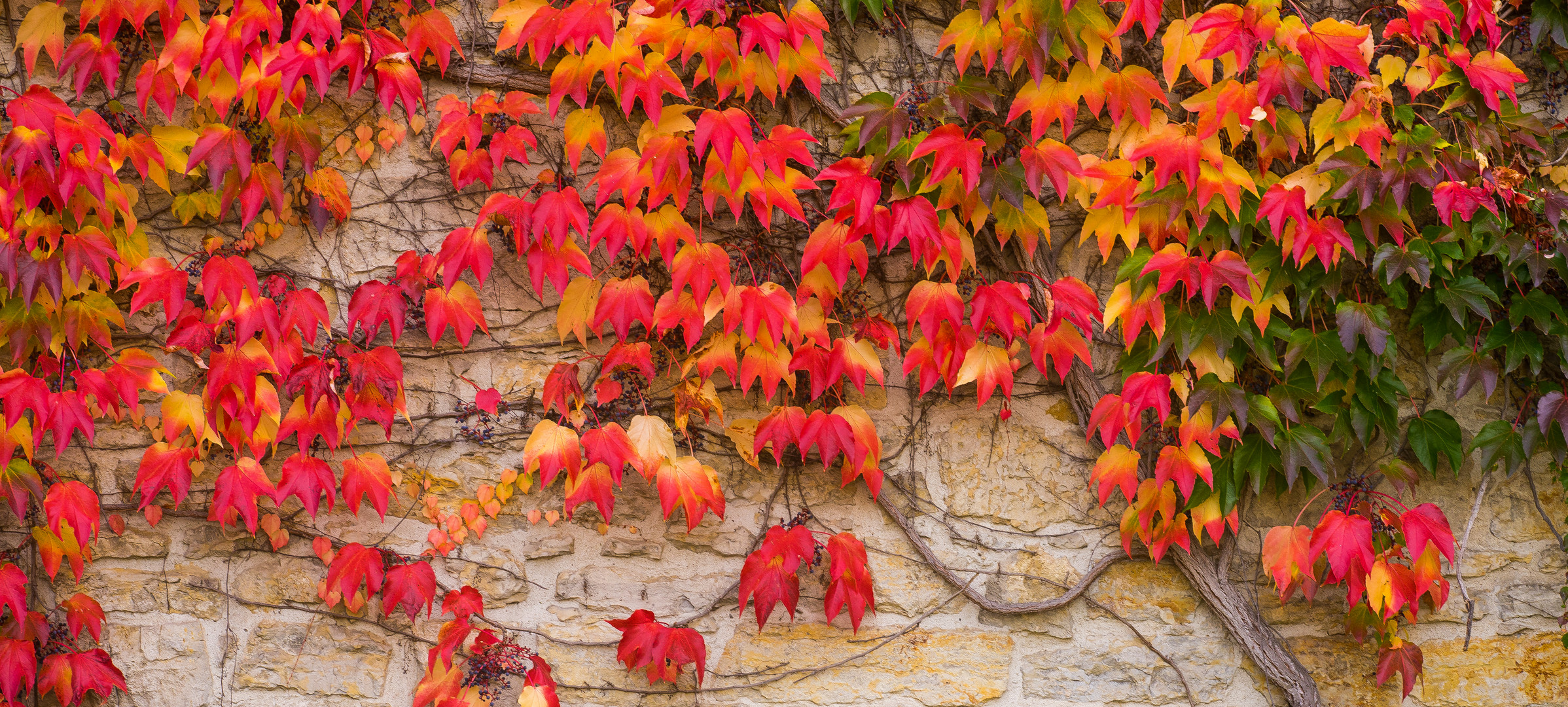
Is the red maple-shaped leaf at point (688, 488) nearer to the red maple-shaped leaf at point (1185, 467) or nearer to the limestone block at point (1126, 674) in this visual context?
the limestone block at point (1126, 674)

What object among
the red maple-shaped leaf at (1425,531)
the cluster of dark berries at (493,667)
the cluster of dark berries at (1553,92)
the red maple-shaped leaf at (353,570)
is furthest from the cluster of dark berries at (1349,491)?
the red maple-shaped leaf at (353,570)

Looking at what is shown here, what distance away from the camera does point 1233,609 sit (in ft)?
7.17

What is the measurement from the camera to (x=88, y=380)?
2.01 meters

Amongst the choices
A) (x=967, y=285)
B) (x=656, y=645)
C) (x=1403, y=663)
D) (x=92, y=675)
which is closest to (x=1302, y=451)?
(x=1403, y=663)

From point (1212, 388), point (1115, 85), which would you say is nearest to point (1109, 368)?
point (1212, 388)

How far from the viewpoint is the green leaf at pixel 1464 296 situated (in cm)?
203

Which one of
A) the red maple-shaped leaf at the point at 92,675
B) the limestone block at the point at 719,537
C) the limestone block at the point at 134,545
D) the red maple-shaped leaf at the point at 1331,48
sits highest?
the red maple-shaped leaf at the point at 1331,48

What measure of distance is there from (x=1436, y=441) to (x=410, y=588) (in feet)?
7.62

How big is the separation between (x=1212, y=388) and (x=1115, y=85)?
688 mm

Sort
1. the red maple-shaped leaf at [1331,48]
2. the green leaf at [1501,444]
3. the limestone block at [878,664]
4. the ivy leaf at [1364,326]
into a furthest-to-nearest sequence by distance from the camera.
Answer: the limestone block at [878,664]
the green leaf at [1501,444]
the ivy leaf at [1364,326]
the red maple-shaped leaf at [1331,48]

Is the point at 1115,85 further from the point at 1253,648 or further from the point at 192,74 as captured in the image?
the point at 192,74

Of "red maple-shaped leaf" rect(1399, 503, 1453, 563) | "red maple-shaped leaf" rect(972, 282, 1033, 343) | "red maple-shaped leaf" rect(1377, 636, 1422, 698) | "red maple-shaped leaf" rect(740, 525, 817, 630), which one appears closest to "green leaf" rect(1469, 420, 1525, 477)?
"red maple-shaped leaf" rect(1399, 503, 1453, 563)

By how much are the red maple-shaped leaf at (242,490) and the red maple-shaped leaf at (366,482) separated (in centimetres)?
15

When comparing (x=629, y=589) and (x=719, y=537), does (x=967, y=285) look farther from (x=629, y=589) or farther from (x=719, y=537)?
(x=629, y=589)
